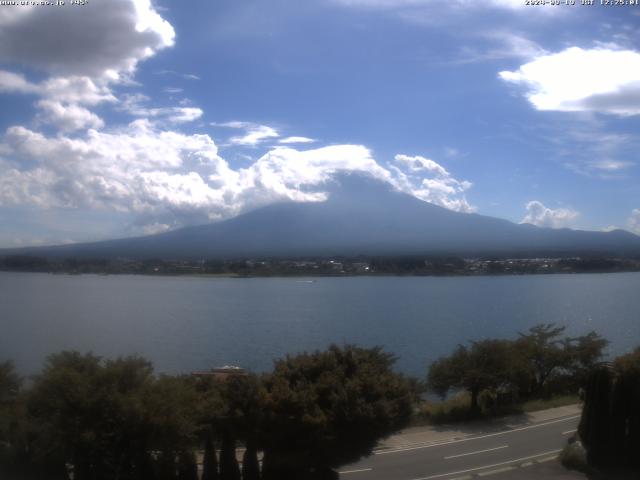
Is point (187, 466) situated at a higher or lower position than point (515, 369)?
higher

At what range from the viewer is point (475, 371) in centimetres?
1527

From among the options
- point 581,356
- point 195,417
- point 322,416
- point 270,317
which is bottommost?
point 270,317

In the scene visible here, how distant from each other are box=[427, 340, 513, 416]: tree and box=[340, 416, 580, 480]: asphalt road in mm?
2497

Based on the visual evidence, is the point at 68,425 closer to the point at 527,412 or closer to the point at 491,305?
the point at 527,412

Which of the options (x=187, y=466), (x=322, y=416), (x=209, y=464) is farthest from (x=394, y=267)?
(x=187, y=466)

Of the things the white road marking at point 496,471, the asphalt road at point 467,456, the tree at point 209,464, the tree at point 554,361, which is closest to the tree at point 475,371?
the tree at point 554,361

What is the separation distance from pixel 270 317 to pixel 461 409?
75.7 feet

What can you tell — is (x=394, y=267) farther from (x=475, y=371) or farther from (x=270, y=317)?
(x=475, y=371)

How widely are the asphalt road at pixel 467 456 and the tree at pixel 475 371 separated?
2497 mm

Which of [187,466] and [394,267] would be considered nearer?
[187,466]

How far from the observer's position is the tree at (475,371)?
1523cm

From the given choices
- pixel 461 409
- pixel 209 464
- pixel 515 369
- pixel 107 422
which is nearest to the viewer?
pixel 107 422

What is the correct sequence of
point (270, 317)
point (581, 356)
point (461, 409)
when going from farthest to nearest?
point (270, 317) → point (581, 356) → point (461, 409)

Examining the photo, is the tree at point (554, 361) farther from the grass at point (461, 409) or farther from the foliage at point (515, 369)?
the grass at point (461, 409)
